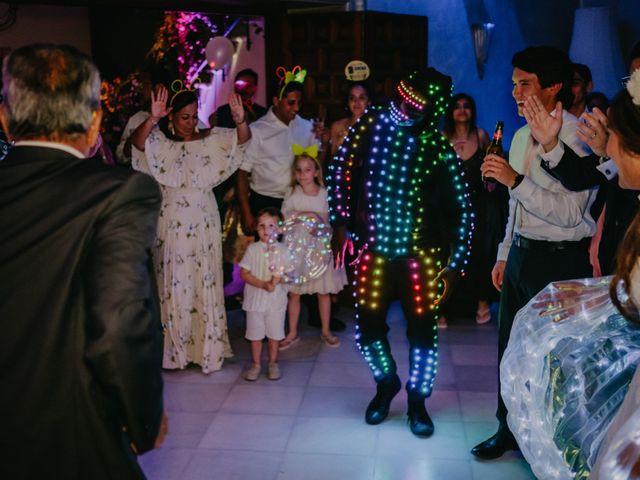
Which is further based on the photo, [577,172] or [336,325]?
[336,325]

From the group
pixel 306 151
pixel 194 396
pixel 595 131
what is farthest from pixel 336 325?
pixel 595 131

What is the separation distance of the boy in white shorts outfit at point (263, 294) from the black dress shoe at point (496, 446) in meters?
1.42

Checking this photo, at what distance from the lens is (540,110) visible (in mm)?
3062

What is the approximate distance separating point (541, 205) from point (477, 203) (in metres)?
2.55

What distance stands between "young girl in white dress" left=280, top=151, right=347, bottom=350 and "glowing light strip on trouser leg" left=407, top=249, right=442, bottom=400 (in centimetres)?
127

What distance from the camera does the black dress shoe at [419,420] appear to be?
3.82 metres

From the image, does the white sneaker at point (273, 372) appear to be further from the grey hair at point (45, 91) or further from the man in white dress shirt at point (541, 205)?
the grey hair at point (45, 91)

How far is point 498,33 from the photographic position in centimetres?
735

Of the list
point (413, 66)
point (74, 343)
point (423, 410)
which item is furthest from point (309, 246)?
point (74, 343)

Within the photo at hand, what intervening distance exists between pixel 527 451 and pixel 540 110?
1291 millimetres

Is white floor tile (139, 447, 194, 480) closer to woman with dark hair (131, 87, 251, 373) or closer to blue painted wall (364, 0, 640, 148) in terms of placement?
woman with dark hair (131, 87, 251, 373)

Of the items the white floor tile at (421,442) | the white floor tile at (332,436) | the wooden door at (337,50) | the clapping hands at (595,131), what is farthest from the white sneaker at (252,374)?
the wooden door at (337,50)

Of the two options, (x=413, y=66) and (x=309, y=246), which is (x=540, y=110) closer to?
(x=309, y=246)

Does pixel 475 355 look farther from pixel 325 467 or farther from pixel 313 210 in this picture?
pixel 325 467
